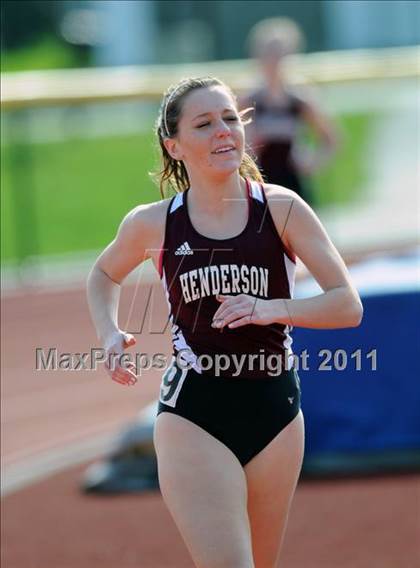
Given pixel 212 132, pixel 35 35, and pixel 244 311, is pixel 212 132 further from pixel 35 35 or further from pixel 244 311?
pixel 35 35

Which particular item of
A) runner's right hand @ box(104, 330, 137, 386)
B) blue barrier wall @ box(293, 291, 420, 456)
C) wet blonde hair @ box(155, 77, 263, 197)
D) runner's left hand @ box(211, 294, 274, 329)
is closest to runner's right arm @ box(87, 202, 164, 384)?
runner's right hand @ box(104, 330, 137, 386)

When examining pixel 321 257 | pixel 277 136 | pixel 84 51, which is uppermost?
pixel 321 257

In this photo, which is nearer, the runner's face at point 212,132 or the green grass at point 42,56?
the runner's face at point 212,132

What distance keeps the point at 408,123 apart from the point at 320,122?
11.0 meters

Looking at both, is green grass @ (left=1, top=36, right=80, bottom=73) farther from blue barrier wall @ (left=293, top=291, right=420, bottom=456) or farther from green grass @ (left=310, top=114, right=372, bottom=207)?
blue barrier wall @ (left=293, top=291, right=420, bottom=456)

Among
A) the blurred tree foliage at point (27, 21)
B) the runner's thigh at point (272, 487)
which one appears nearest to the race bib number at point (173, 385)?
the runner's thigh at point (272, 487)

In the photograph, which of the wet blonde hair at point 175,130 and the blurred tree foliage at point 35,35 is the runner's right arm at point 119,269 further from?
the blurred tree foliage at point 35,35

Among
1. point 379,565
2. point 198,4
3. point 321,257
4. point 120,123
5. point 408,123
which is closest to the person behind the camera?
point 321,257

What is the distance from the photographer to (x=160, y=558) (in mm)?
5938

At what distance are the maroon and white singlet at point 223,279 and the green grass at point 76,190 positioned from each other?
19.1 feet

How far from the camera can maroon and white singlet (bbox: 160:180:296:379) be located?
3615 mm

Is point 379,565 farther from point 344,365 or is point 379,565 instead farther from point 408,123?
point 408,123

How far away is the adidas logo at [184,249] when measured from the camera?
143 inches

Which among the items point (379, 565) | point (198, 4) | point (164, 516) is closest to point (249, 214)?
point (379, 565)
